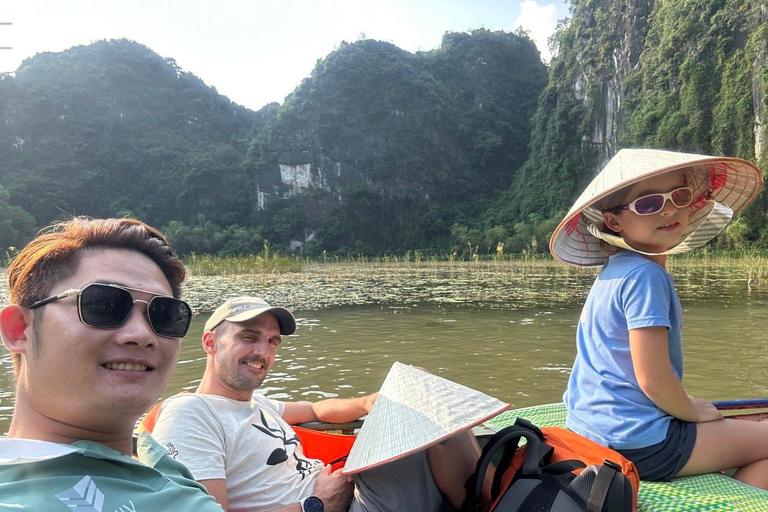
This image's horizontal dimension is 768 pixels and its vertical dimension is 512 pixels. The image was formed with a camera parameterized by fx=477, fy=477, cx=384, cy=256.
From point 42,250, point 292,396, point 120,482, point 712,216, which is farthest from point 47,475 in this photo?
point 292,396

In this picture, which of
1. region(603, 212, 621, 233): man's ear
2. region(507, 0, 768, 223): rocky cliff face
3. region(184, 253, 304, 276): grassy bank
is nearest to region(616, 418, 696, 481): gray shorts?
region(603, 212, 621, 233): man's ear

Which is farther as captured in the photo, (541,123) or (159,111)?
(159,111)

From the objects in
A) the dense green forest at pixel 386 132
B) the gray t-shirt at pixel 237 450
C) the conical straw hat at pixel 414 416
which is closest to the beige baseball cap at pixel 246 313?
the gray t-shirt at pixel 237 450

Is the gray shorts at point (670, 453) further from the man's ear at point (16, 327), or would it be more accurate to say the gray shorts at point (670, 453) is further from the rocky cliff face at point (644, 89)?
the rocky cliff face at point (644, 89)

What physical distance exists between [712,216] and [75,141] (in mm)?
58652

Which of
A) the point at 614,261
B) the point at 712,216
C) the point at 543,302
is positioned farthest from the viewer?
the point at 543,302

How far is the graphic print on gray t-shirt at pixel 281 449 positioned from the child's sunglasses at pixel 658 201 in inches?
50.1

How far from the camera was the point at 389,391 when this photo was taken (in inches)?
54.3

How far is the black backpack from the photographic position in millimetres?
979

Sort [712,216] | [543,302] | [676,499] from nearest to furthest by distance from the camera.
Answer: [676,499] < [712,216] < [543,302]

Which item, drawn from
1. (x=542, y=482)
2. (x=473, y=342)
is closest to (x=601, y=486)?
(x=542, y=482)

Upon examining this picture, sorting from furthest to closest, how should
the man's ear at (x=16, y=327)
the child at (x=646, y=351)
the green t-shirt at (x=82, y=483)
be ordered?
the child at (x=646, y=351)
the man's ear at (x=16, y=327)
the green t-shirt at (x=82, y=483)

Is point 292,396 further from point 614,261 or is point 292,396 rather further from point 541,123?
point 541,123

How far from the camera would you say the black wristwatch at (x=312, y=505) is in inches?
50.6
